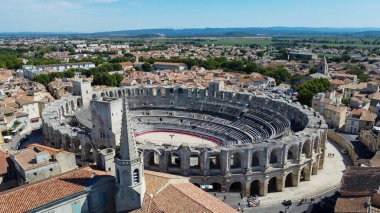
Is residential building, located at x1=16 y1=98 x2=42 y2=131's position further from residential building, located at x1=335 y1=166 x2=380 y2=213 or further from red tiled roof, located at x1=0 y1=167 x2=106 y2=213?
residential building, located at x1=335 y1=166 x2=380 y2=213

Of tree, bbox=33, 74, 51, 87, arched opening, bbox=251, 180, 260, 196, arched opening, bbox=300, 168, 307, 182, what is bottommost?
arched opening, bbox=251, 180, 260, 196

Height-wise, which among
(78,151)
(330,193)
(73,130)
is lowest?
(330,193)

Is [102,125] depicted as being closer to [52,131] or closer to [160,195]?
[52,131]

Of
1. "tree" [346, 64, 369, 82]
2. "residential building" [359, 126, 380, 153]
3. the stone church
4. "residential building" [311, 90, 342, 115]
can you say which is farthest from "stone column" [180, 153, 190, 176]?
"tree" [346, 64, 369, 82]

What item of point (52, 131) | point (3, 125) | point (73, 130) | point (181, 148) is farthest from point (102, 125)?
point (3, 125)

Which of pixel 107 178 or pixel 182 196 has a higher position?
pixel 107 178
